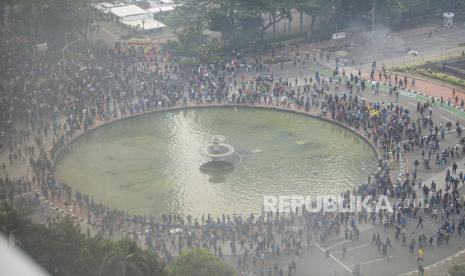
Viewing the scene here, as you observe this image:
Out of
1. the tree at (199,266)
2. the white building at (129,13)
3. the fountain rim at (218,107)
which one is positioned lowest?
the fountain rim at (218,107)

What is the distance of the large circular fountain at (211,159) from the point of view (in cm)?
5066

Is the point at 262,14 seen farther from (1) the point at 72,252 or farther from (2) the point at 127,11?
(1) the point at 72,252

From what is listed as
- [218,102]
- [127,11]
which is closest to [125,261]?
[218,102]

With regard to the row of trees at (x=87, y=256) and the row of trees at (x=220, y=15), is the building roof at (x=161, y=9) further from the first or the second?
the row of trees at (x=87, y=256)

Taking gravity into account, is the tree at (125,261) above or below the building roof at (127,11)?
below

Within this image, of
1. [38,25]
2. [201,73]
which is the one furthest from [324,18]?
[38,25]

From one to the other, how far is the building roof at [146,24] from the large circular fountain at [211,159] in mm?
26665

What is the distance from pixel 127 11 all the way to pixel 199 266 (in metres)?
69.2

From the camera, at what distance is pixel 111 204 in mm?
49469

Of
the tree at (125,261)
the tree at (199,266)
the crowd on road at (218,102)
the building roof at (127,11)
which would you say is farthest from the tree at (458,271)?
the building roof at (127,11)

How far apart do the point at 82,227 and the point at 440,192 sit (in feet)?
82.3

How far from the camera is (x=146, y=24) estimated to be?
9131 cm

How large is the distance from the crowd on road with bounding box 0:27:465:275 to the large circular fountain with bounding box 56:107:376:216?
62.1 inches

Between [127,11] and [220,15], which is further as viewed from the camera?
[127,11]
